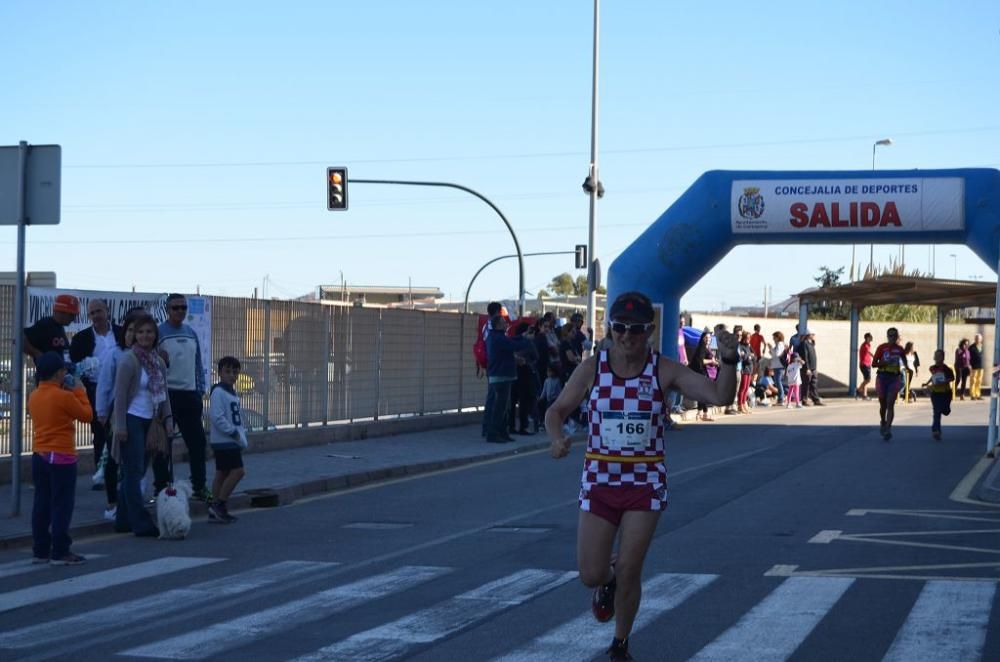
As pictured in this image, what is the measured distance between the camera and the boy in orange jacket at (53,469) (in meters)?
9.88

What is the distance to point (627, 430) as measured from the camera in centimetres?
668

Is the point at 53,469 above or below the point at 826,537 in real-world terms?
above

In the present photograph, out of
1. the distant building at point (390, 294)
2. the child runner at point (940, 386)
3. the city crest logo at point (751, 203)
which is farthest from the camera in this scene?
the distant building at point (390, 294)

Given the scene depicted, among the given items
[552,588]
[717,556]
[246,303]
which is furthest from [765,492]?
[246,303]

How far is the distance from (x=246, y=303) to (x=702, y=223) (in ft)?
30.9

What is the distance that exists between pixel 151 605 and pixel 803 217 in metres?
17.8

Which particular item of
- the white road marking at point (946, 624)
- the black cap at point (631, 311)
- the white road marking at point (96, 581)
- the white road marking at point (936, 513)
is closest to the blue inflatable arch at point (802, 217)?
the white road marking at point (936, 513)

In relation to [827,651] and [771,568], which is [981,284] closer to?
[771,568]

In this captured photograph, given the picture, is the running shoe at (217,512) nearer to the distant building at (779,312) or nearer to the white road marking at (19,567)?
the white road marking at (19,567)

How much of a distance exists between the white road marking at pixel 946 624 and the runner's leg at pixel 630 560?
4.34 ft

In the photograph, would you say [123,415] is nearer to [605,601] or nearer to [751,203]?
[605,601]

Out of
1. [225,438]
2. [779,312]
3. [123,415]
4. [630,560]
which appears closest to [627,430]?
[630,560]

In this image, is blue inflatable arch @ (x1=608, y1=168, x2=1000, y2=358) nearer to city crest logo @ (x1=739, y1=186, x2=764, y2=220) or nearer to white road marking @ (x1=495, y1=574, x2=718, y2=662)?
city crest logo @ (x1=739, y1=186, x2=764, y2=220)

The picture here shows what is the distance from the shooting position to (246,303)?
59.8 feet
